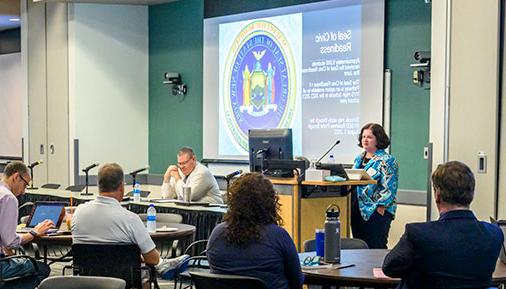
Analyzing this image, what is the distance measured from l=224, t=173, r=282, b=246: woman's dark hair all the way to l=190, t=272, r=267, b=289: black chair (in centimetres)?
18

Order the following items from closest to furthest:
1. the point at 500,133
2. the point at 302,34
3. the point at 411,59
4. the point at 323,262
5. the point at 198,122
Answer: the point at 323,262, the point at 500,133, the point at 411,59, the point at 302,34, the point at 198,122

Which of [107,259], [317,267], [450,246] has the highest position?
[450,246]

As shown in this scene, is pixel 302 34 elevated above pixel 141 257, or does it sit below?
above

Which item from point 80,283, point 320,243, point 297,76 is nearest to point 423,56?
point 297,76

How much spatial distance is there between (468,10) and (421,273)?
10.9 ft

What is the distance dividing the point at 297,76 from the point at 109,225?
492 cm

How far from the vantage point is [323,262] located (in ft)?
12.7

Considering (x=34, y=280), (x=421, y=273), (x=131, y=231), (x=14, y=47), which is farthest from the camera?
(x=14, y=47)

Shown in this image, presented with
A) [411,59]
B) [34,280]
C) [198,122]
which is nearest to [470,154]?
[411,59]

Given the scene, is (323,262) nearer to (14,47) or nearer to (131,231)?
(131,231)

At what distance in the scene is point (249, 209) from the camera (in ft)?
11.4

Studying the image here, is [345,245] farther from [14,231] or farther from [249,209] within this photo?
[14,231]

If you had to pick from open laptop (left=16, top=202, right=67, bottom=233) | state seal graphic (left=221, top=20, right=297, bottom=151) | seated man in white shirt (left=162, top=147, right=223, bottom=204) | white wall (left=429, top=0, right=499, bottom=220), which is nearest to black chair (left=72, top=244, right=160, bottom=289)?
open laptop (left=16, top=202, right=67, bottom=233)

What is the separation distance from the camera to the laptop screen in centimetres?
546
